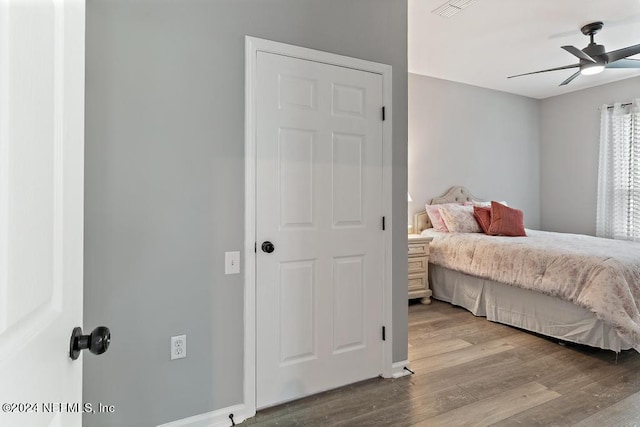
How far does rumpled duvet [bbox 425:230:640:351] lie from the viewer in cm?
249

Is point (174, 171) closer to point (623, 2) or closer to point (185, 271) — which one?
point (185, 271)

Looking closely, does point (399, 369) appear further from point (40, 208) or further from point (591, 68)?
point (591, 68)

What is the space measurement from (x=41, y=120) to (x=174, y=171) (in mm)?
1261

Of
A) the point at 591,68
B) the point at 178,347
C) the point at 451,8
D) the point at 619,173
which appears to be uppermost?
the point at 451,8

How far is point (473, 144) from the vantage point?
5.11 meters

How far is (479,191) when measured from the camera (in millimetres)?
5172

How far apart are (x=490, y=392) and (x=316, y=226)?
5.04ft

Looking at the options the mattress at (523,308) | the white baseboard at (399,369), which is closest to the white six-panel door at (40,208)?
the white baseboard at (399,369)

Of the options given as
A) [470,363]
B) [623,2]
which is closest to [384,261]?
[470,363]

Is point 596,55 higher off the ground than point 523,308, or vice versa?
point 596,55

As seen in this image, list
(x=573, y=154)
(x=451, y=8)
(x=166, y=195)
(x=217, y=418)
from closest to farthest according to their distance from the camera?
(x=166, y=195), (x=217, y=418), (x=451, y=8), (x=573, y=154)

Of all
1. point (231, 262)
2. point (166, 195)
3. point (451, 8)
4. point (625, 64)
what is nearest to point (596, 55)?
point (625, 64)

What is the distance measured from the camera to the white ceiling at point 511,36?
9.70ft

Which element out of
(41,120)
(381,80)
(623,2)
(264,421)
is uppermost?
(623,2)
